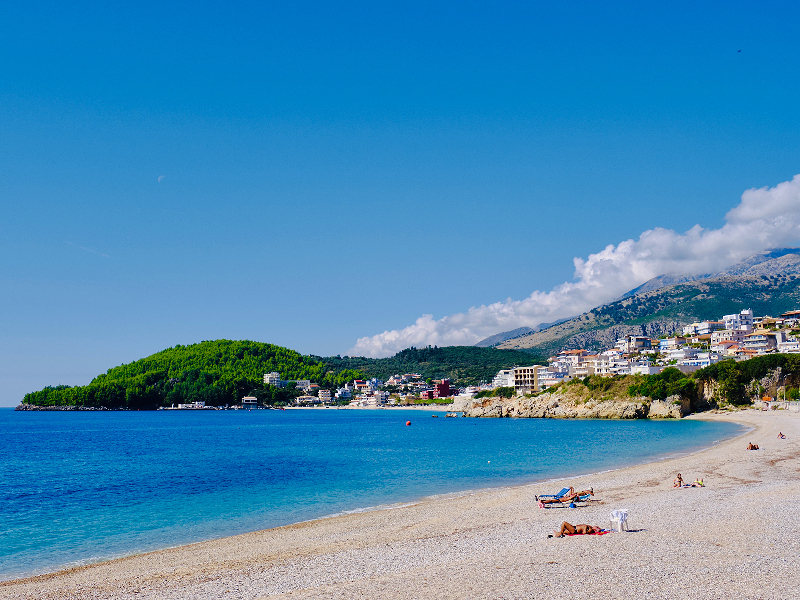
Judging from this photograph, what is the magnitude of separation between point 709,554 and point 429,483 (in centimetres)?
1924

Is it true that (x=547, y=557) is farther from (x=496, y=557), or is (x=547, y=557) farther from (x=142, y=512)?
(x=142, y=512)

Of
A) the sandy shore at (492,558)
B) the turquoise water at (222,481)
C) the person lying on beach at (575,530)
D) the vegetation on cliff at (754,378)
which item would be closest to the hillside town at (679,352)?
the vegetation on cliff at (754,378)

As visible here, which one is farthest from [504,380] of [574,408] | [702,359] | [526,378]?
[574,408]

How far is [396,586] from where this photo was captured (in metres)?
11.6

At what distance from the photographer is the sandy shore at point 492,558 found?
11.1 m

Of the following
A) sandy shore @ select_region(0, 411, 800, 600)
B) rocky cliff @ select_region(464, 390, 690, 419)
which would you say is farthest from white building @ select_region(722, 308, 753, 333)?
sandy shore @ select_region(0, 411, 800, 600)

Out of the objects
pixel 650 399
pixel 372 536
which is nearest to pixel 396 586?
pixel 372 536

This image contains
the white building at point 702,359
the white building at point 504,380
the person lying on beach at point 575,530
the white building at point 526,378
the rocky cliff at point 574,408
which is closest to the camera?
the person lying on beach at point 575,530

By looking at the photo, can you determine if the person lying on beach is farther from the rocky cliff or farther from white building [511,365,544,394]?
white building [511,365,544,394]

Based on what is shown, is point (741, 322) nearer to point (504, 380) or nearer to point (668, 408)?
point (504, 380)

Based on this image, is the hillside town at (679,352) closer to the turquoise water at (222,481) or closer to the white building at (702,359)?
the white building at (702,359)

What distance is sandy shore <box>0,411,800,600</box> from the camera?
1107 centimetres

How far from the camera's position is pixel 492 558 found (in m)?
13.6

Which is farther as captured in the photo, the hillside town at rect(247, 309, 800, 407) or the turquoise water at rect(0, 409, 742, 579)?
the hillside town at rect(247, 309, 800, 407)
